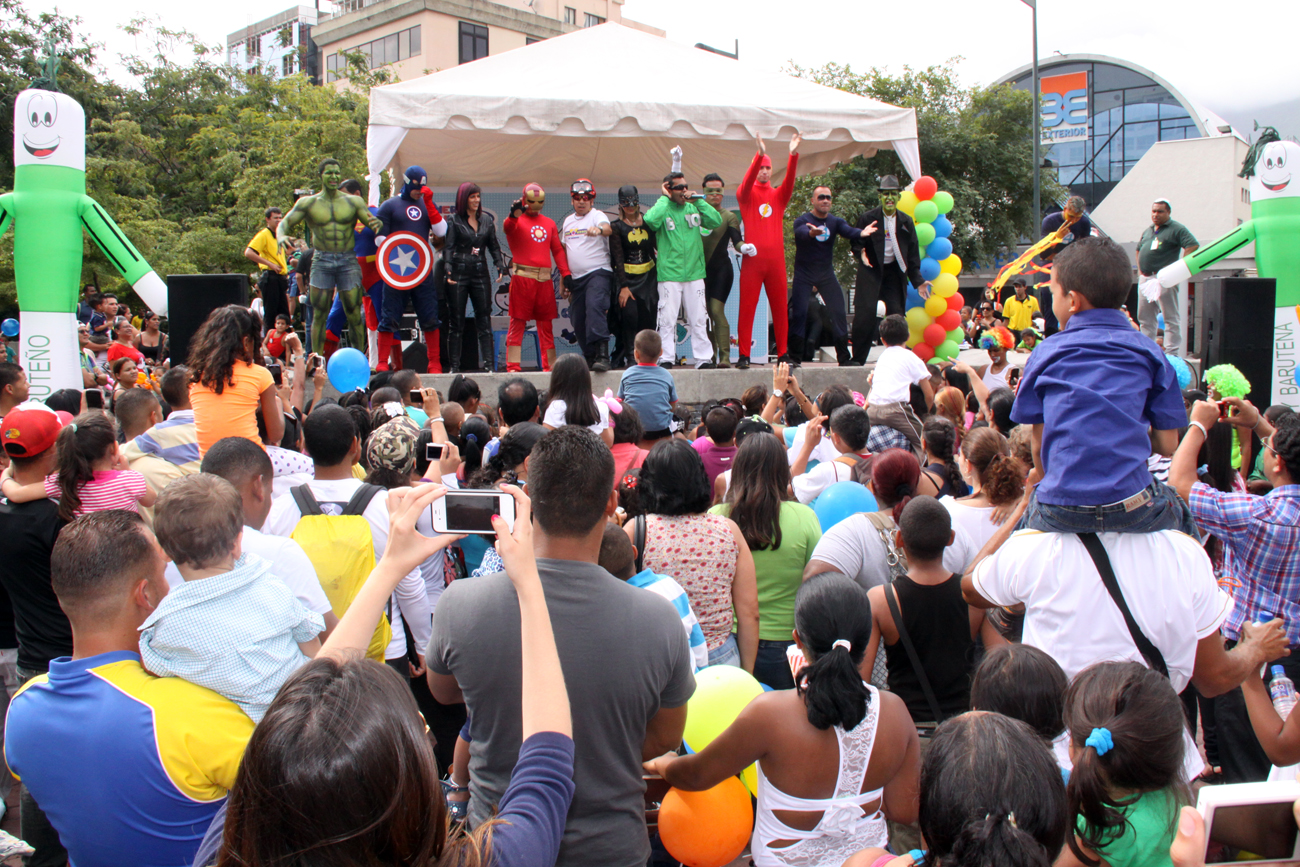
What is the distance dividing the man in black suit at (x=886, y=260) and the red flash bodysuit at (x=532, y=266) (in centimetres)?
329

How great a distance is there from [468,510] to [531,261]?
24.5 ft

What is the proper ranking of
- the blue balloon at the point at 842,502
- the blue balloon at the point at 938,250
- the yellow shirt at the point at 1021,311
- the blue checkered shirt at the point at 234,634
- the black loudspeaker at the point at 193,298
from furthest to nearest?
the yellow shirt at the point at 1021,311 → the blue balloon at the point at 938,250 → the black loudspeaker at the point at 193,298 → the blue balloon at the point at 842,502 → the blue checkered shirt at the point at 234,634

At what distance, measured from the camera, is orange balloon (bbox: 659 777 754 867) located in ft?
7.32

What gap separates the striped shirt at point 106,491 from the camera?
3105 mm

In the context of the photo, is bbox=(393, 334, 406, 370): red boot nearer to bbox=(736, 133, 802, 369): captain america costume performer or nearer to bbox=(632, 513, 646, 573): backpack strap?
bbox=(736, 133, 802, 369): captain america costume performer

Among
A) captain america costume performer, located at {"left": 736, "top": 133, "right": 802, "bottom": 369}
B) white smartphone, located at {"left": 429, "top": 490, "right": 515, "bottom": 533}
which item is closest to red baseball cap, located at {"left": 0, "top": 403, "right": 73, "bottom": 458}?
white smartphone, located at {"left": 429, "top": 490, "right": 515, "bottom": 533}

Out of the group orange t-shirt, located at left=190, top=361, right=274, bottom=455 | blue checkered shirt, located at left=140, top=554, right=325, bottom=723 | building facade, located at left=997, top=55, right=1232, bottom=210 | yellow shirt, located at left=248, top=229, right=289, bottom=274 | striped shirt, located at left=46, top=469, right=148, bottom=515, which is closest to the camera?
blue checkered shirt, located at left=140, top=554, right=325, bottom=723

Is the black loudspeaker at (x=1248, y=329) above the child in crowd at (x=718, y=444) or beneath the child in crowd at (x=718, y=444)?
above

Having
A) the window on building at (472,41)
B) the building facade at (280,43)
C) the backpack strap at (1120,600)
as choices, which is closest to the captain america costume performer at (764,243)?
the backpack strap at (1120,600)

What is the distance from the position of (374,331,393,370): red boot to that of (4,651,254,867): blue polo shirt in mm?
7229

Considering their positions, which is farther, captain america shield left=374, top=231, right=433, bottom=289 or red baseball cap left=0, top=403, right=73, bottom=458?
captain america shield left=374, top=231, right=433, bottom=289

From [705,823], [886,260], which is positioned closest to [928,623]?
[705,823]

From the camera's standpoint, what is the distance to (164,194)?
78.2 feet

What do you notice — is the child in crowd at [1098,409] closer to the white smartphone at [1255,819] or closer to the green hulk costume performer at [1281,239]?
the white smartphone at [1255,819]
